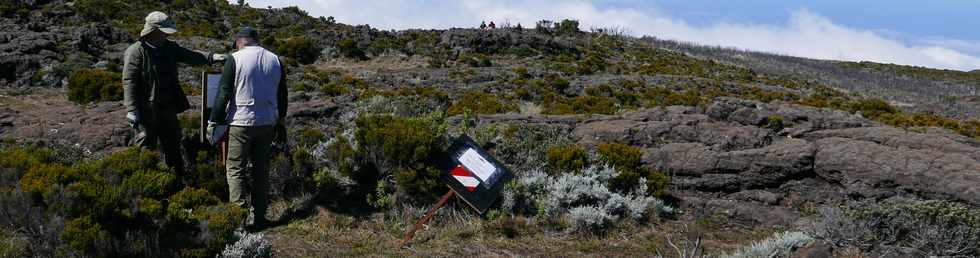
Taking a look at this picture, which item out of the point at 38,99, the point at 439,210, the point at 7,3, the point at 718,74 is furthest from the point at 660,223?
the point at 718,74

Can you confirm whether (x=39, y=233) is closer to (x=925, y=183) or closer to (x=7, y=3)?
(x=925, y=183)

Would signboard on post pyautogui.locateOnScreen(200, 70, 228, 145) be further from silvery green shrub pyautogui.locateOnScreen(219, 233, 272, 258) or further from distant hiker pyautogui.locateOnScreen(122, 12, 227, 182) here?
silvery green shrub pyautogui.locateOnScreen(219, 233, 272, 258)

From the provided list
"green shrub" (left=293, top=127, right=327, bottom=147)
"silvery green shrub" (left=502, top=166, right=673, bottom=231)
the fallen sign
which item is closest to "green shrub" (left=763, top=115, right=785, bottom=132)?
"silvery green shrub" (left=502, top=166, right=673, bottom=231)

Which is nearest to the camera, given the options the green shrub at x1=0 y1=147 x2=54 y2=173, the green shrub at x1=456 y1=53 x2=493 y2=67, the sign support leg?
the green shrub at x1=0 y1=147 x2=54 y2=173

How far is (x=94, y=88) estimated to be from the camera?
35.2 ft

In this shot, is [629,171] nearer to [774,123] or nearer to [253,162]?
[774,123]

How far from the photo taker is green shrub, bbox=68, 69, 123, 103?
10445mm

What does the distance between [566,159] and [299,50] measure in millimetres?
20641

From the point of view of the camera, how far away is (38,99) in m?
12.1

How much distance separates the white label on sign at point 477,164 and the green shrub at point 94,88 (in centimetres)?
787

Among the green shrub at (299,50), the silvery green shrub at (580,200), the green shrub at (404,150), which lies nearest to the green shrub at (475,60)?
the green shrub at (299,50)

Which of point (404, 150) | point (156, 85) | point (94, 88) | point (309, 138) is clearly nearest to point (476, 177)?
point (404, 150)

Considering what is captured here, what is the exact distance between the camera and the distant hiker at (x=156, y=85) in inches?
184

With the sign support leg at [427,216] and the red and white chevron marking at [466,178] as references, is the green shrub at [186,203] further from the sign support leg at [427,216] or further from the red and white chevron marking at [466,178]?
the red and white chevron marking at [466,178]
